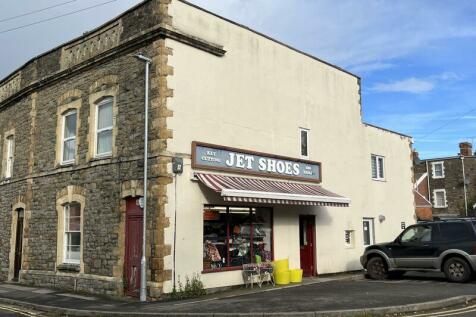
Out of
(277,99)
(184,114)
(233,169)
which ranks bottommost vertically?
(233,169)

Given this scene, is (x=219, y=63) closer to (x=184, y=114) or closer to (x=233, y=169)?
(x=184, y=114)

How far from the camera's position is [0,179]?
70.2 ft

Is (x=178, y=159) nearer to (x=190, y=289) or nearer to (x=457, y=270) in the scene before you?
(x=190, y=289)

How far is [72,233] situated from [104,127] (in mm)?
3598

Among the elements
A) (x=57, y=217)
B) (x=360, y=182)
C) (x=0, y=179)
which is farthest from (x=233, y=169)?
(x=0, y=179)

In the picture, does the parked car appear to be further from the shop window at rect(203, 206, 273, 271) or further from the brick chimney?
the brick chimney

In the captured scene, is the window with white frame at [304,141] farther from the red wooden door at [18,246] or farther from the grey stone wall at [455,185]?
the grey stone wall at [455,185]

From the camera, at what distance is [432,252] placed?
15.7 meters

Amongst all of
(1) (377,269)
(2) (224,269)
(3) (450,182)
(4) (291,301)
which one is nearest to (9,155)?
(2) (224,269)

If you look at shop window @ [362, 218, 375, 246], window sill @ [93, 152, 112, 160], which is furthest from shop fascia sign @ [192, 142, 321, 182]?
shop window @ [362, 218, 375, 246]

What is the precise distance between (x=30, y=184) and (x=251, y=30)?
379 inches

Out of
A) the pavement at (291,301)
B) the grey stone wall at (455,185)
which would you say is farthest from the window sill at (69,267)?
the grey stone wall at (455,185)

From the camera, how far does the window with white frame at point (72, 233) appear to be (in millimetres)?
16078

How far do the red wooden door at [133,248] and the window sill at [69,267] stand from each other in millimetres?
2437
